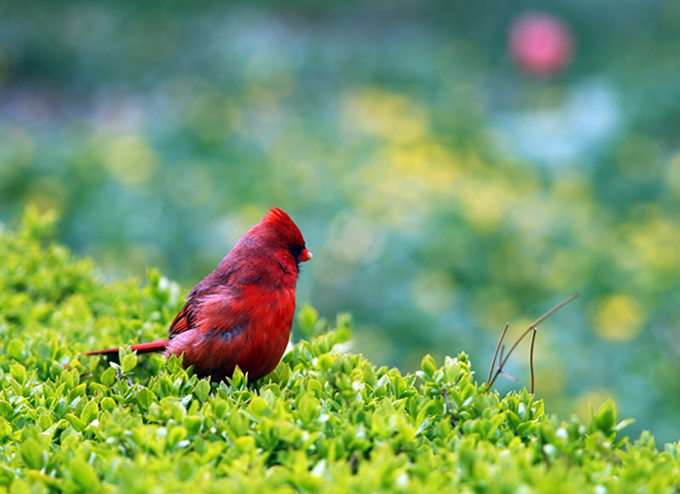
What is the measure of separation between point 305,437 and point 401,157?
5007mm

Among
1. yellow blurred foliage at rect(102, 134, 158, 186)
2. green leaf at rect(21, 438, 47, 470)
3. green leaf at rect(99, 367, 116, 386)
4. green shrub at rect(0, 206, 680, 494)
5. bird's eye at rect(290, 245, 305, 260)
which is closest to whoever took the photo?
green shrub at rect(0, 206, 680, 494)

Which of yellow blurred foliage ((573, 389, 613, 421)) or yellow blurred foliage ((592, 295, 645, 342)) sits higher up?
yellow blurred foliage ((592, 295, 645, 342))

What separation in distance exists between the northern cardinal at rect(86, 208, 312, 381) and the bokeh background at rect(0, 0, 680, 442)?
226cm

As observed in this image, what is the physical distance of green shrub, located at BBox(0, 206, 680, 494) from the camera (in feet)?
4.83

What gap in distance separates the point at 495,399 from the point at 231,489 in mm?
827

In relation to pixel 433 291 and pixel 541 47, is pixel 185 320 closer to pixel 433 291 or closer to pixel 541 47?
pixel 433 291

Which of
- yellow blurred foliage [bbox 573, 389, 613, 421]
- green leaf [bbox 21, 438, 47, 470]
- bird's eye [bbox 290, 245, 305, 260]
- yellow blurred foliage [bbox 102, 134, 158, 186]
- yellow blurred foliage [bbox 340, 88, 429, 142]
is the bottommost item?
green leaf [bbox 21, 438, 47, 470]

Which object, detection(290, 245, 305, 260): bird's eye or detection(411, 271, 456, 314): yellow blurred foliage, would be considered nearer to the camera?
detection(290, 245, 305, 260): bird's eye

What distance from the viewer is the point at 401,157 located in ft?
21.1

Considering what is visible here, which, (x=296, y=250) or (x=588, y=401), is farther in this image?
(x=588, y=401)

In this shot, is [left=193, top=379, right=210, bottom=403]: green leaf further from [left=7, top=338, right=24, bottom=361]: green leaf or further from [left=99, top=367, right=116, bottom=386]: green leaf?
[left=7, top=338, right=24, bottom=361]: green leaf

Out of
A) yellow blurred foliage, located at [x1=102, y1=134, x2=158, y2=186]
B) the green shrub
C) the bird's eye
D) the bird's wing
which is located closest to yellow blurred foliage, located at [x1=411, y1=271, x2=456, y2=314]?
the bird's eye

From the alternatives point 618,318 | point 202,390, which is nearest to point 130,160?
point 618,318

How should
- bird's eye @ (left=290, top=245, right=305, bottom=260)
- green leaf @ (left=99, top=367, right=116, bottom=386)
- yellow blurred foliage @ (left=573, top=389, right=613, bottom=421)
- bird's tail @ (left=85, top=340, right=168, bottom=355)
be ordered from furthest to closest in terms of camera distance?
1. yellow blurred foliage @ (left=573, top=389, right=613, bottom=421)
2. bird's eye @ (left=290, top=245, right=305, bottom=260)
3. bird's tail @ (left=85, top=340, right=168, bottom=355)
4. green leaf @ (left=99, top=367, right=116, bottom=386)
